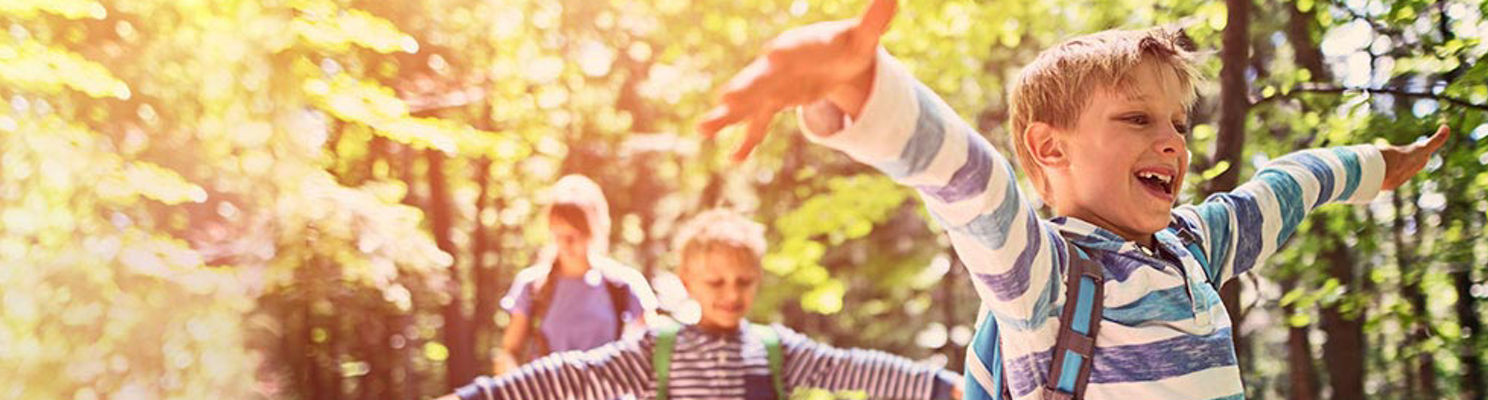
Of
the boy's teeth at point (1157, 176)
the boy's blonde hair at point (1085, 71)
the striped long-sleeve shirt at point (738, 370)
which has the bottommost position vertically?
the striped long-sleeve shirt at point (738, 370)

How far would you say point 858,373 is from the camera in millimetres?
3418

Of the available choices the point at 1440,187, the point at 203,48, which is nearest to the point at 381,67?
the point at 203,48

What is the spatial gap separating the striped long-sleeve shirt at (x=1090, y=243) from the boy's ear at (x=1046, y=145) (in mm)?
93

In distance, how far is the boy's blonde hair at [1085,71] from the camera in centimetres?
169

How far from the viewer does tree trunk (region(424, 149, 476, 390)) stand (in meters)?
11.0

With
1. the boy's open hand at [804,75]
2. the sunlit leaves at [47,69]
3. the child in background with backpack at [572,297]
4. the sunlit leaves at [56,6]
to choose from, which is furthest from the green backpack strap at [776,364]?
the sunlit leaves at [47,69]

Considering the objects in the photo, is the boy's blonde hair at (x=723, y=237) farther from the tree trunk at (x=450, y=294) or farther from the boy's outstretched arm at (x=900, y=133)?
the tree trunk at (x=450, y=294)

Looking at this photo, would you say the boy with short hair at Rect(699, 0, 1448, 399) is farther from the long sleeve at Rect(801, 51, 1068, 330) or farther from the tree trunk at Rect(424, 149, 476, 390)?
the tree trunk at Rect(424, 149, 476, 390)

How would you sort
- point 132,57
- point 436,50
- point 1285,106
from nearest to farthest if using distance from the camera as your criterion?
1. point 1285,106
2. point 132,57
3. point 436,50

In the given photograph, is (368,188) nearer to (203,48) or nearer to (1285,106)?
(203,48)

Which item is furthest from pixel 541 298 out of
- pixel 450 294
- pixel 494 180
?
pixel 494 180

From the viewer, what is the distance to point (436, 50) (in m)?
11.4

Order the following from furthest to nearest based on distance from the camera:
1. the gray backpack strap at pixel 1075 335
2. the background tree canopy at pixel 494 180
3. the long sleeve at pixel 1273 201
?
the background tree canopy at pixel 494 180 < the long sleeve at pixel 1273 201 < the gray backpack strap at pixel 1075 335

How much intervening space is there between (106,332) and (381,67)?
126 inches
